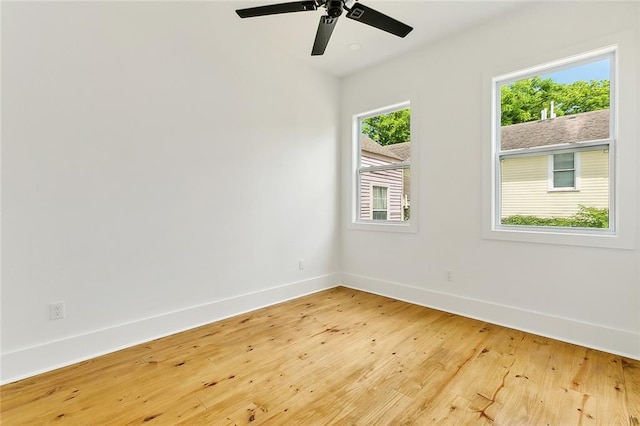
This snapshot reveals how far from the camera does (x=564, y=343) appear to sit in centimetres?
252

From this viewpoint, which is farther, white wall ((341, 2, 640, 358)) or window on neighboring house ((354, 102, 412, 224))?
window on neighboring house ((354, 102, 412, 224))

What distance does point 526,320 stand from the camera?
2.77 metres

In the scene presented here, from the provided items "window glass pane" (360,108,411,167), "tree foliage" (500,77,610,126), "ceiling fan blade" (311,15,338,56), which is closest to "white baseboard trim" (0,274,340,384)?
"window glass pane" (360,108,411,167)

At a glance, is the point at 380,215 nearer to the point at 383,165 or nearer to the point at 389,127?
the point at 383,165

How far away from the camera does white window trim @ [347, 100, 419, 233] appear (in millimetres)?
3568

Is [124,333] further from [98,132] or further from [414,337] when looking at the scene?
[414,337]

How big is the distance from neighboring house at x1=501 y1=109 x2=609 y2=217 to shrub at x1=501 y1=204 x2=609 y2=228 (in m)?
0.03

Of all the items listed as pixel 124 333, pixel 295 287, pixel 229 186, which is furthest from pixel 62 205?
pixel 295 287

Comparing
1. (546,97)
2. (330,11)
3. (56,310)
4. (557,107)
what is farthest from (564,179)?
(56,310)

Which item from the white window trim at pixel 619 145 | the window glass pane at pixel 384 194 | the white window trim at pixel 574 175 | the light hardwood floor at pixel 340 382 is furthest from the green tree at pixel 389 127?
the light hardwood floor at pixel 340 382

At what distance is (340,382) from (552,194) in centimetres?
246

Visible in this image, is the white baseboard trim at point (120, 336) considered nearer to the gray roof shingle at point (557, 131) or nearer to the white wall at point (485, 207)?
the white wall at point (485, 207)

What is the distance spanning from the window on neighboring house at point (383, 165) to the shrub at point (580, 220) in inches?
49.8

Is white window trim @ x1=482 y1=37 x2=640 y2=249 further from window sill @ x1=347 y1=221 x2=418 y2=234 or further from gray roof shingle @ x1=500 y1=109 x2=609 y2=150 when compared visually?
window sill @ x1=347 y1=221 x2=418 y2=234
